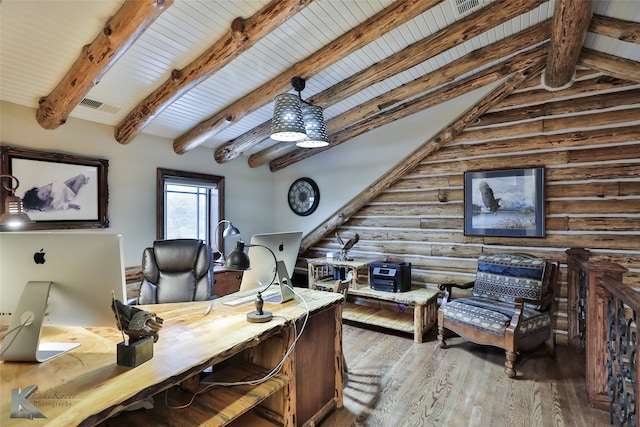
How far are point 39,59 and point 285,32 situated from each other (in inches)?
73.4

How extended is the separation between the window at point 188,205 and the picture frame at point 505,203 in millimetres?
3382

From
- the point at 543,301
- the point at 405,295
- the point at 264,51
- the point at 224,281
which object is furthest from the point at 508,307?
the point at 264,51

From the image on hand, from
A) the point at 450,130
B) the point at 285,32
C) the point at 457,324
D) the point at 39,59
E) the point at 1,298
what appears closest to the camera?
the point at 1,298

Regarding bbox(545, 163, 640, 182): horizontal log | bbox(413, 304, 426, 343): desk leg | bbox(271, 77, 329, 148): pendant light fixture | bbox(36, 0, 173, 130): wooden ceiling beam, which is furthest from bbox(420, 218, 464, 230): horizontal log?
bbox(36, 0, 173, 130): wooden ceiling beam

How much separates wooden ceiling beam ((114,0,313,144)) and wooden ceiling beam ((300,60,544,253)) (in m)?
2.50

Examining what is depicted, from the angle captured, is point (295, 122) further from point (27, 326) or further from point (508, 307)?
point (508, 307)

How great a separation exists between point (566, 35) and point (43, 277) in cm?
370

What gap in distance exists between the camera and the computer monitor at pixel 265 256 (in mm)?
2131

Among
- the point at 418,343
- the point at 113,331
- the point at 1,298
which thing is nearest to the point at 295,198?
the point at 418,343

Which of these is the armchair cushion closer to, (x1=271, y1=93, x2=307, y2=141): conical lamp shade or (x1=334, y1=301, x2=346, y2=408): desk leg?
(x1=334, y1=301, x2=346, y2=408): desk leg

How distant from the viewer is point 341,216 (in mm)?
4934

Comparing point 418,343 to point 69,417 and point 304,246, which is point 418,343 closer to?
point 304,246

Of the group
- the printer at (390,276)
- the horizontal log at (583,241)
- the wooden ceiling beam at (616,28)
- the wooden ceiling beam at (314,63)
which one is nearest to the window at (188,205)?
the wooden ceiling beam at (314,63)

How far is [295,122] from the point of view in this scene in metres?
2.65
